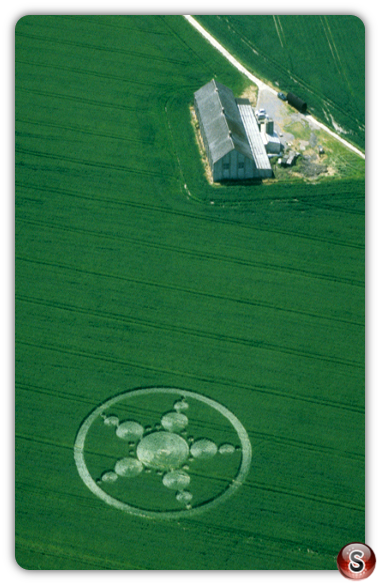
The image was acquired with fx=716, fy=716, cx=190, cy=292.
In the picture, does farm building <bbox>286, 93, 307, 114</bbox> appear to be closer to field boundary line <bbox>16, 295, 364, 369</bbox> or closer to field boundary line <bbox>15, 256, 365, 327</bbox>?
field boundary line <bbox>15, 256, 365, 327</bbox>

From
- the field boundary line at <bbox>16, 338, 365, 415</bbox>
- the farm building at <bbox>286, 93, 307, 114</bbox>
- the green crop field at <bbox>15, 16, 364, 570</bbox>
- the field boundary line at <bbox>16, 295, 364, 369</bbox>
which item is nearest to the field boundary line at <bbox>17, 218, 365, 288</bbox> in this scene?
the green crop field at <bbox>15, 16, 364, 570</bbox>

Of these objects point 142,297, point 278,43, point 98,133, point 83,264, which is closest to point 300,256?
point 142,297

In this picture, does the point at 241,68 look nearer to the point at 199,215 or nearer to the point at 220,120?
the point at 220,120

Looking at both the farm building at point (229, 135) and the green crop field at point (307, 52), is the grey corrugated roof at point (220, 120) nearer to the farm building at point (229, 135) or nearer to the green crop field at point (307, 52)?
the farm building at point (229, 135)

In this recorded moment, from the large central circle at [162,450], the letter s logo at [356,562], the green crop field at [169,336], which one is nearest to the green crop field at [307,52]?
the green crop field at [169,336]

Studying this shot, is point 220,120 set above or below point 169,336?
above

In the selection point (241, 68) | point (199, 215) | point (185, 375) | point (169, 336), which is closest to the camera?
point (185, 375)
